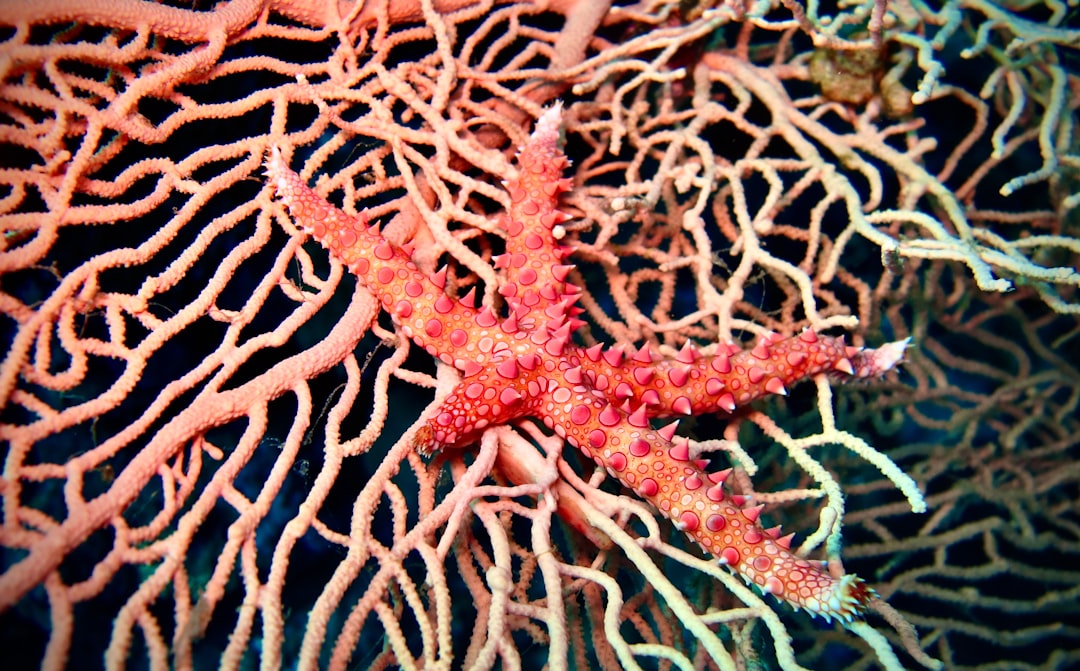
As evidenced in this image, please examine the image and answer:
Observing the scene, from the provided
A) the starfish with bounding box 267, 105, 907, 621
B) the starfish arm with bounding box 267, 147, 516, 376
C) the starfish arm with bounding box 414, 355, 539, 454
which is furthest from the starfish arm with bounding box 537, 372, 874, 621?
the starfish arm with bounding box 267, 147, 516, 376

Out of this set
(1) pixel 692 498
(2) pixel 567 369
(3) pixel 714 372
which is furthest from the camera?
(3) pixel 714 372

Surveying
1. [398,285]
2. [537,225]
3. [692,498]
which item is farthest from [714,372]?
[398,285]

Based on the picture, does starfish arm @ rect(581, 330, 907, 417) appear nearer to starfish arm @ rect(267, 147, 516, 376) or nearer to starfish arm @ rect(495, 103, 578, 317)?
starfish arm @ rect(495, 103, 578, 317)

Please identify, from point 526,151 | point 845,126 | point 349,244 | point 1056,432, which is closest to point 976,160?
point 845,126

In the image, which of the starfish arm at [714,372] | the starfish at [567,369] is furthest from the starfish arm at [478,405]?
the starfish arm at [714,372]

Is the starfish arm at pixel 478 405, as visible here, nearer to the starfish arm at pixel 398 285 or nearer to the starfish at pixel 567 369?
the starfish at pixel 567 369

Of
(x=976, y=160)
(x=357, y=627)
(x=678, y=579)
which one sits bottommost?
(x=678, y=579)

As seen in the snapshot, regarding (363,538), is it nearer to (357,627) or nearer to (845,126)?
(357,627)

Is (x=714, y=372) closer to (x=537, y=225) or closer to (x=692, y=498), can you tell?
(x=692, y=498)
